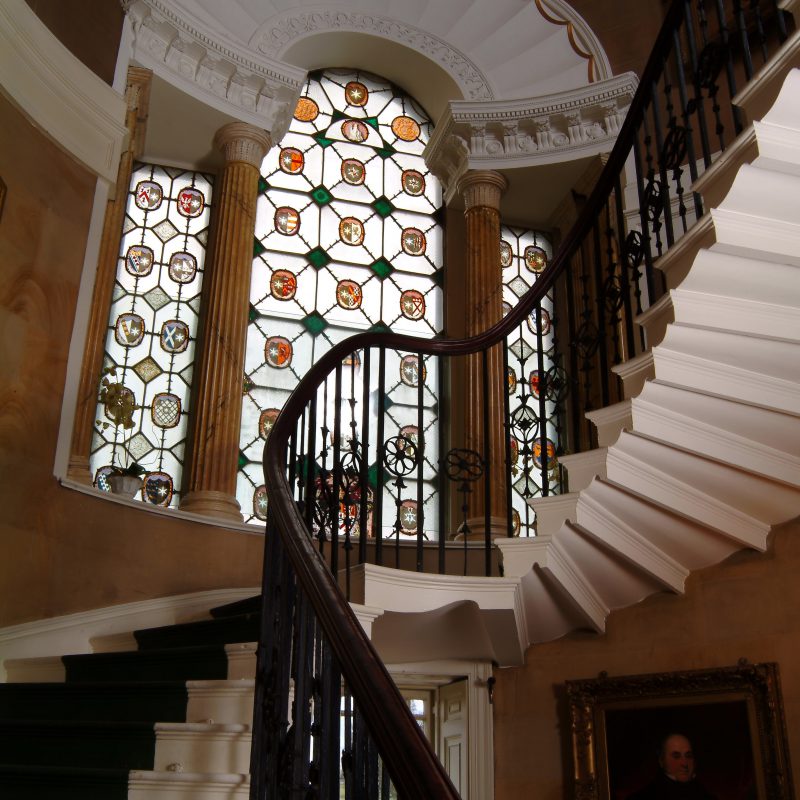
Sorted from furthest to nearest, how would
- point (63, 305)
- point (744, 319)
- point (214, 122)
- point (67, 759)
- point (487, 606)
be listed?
point (214, 122), point (63, 305), point (487, 606), point (744, 319), point (67, 759)

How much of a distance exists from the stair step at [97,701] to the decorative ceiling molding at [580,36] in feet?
20.9

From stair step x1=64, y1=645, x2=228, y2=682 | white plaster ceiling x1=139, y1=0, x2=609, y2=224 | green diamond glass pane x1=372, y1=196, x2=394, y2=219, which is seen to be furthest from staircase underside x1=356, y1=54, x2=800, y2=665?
green diamond glass pane x1=372, y1=196, x2=394, y2=219

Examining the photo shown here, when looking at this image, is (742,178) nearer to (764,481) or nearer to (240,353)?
(764,481)

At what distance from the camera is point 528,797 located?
4.53 metres

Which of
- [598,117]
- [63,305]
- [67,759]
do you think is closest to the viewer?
[67,759]

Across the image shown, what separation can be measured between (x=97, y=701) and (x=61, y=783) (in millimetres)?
603

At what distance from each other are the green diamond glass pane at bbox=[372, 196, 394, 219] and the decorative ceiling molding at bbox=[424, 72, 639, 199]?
70 cm

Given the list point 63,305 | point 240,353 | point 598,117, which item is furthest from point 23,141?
point 598,117

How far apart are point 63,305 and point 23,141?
0.89m

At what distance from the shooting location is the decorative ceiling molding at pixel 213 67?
619cm

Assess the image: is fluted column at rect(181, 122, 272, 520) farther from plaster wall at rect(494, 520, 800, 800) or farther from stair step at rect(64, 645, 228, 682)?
plaster wall at rect(494, 520, 800, 800)

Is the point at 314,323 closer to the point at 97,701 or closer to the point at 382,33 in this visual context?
the point at 382,33

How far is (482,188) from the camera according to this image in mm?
7410

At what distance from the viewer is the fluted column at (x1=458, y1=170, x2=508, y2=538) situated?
6.50 metres
